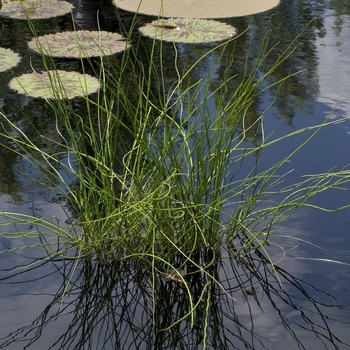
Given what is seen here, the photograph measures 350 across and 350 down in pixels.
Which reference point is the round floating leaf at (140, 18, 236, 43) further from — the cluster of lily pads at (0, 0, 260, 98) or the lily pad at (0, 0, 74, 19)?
the lily pad at (0, 0, 74, 19)

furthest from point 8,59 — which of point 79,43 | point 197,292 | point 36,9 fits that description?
point 197,292

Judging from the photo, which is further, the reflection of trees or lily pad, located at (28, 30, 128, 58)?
lily pad, located at (28, 30, 128, 58)

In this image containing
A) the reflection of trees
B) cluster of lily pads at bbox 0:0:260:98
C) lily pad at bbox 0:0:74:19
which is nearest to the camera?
the reflection of trees

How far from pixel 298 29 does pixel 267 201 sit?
83.1 inches

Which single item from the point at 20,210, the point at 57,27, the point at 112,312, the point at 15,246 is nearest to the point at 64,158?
the point at 20,210

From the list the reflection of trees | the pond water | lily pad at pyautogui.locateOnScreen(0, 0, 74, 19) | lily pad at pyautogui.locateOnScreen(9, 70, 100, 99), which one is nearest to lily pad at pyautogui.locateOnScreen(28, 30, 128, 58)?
lily pad at pyautogui.locateOnScreen(9, 70, 100, 99)

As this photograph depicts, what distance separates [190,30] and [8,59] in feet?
A: 3.51

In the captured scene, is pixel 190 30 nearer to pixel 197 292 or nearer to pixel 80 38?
pixel 80 38

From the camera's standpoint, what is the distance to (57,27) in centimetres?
420

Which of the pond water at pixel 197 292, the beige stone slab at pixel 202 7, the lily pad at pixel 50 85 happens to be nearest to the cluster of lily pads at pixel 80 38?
the lily pad at pixel 50 85

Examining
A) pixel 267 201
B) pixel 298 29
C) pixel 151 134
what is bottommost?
pixel 298 29

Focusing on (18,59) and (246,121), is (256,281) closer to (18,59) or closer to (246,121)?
(246,121)

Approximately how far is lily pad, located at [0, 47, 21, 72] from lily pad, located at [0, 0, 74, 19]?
26.2 inches

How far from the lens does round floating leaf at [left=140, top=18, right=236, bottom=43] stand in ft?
12.4
